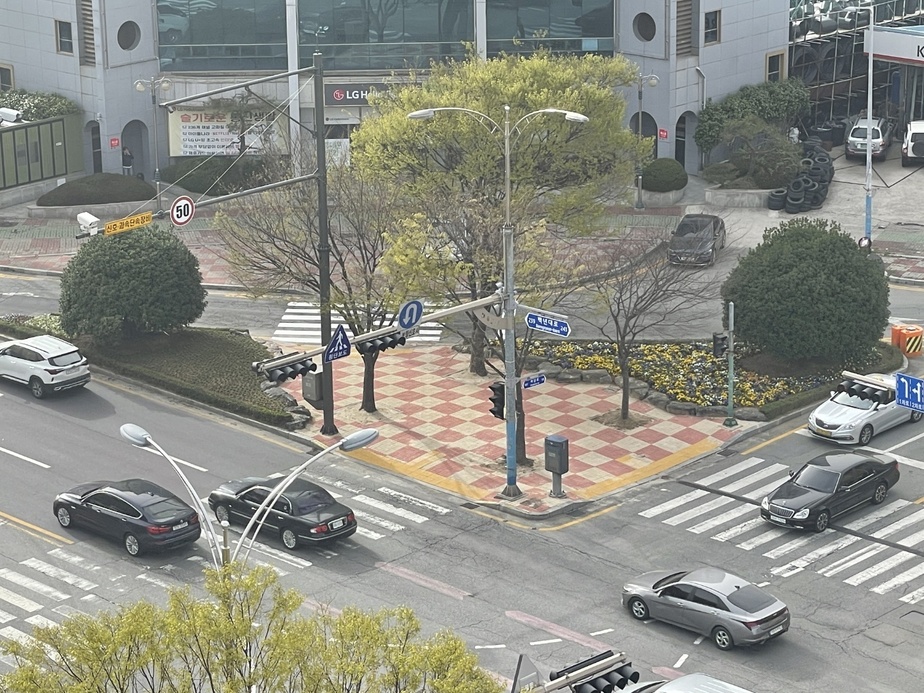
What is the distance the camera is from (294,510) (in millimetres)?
37906

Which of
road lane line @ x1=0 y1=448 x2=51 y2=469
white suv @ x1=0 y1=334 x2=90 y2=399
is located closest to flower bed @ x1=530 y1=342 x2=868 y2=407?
white suv @ x1=0 y1=334 x2=90 y2=399

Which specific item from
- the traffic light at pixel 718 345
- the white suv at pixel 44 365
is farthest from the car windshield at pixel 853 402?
the white suv at pixel 44 365

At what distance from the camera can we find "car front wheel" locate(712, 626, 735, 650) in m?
33.1

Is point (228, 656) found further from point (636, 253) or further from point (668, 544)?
point (636, 253)

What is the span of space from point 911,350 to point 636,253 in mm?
9754

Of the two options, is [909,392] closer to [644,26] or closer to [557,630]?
[557,630]

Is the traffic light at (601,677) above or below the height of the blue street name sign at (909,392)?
below

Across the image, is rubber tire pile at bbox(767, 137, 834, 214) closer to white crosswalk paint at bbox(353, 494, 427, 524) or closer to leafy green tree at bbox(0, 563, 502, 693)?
white crosswalk paint at bbox(353, 494, 427, 524)

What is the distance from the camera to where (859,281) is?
48.2m

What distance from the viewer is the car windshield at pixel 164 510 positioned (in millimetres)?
37375

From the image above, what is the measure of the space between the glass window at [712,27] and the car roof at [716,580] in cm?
4215

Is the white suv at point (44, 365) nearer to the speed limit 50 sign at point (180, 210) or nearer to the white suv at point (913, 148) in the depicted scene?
the speed limit 50 sign at point (180, 210)

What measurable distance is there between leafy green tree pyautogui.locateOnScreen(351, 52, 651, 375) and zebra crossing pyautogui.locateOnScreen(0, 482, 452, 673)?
354 inches

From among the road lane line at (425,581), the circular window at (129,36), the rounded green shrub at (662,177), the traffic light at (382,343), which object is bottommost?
the road lane line at (425,581)
